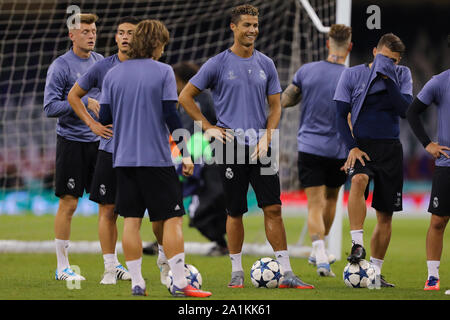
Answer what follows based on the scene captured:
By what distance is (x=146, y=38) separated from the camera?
17.6 ft

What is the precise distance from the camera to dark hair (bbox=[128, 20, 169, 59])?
537 centimetres

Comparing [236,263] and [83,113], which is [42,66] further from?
[236,263]

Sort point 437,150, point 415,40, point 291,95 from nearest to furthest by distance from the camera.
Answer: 1. point 437,150
2. point 291,95
3. point 415,40

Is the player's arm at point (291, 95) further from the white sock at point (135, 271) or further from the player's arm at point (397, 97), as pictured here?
the white sock at point (135, 271)

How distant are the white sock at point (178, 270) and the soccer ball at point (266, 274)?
959mm

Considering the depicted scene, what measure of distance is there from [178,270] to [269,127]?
149 cm

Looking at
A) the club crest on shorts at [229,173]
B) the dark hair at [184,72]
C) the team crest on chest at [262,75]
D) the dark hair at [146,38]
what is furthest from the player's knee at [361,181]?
the dark hair at [184,72]

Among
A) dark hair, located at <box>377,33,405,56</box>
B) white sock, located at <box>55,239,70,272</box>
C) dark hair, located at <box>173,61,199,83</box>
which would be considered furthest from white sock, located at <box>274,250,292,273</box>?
dark hair, located at <box>173,61,199,83</box>

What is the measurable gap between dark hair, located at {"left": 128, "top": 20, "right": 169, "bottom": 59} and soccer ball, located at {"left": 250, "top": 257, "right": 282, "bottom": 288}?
1.87 metres

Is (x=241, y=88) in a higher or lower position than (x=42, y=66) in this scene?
→ lower

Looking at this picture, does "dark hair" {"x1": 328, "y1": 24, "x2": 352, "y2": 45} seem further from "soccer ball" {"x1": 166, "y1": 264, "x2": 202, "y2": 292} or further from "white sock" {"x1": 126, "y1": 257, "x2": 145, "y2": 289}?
"white sock" {"x1": 126, "y1": 257, "x2": 145, "y2": 289}

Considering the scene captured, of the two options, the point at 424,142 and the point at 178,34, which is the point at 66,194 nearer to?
the point at 424,142

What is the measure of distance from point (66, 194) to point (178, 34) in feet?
46.4

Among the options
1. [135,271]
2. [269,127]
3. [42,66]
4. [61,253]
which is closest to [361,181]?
[269,127]
